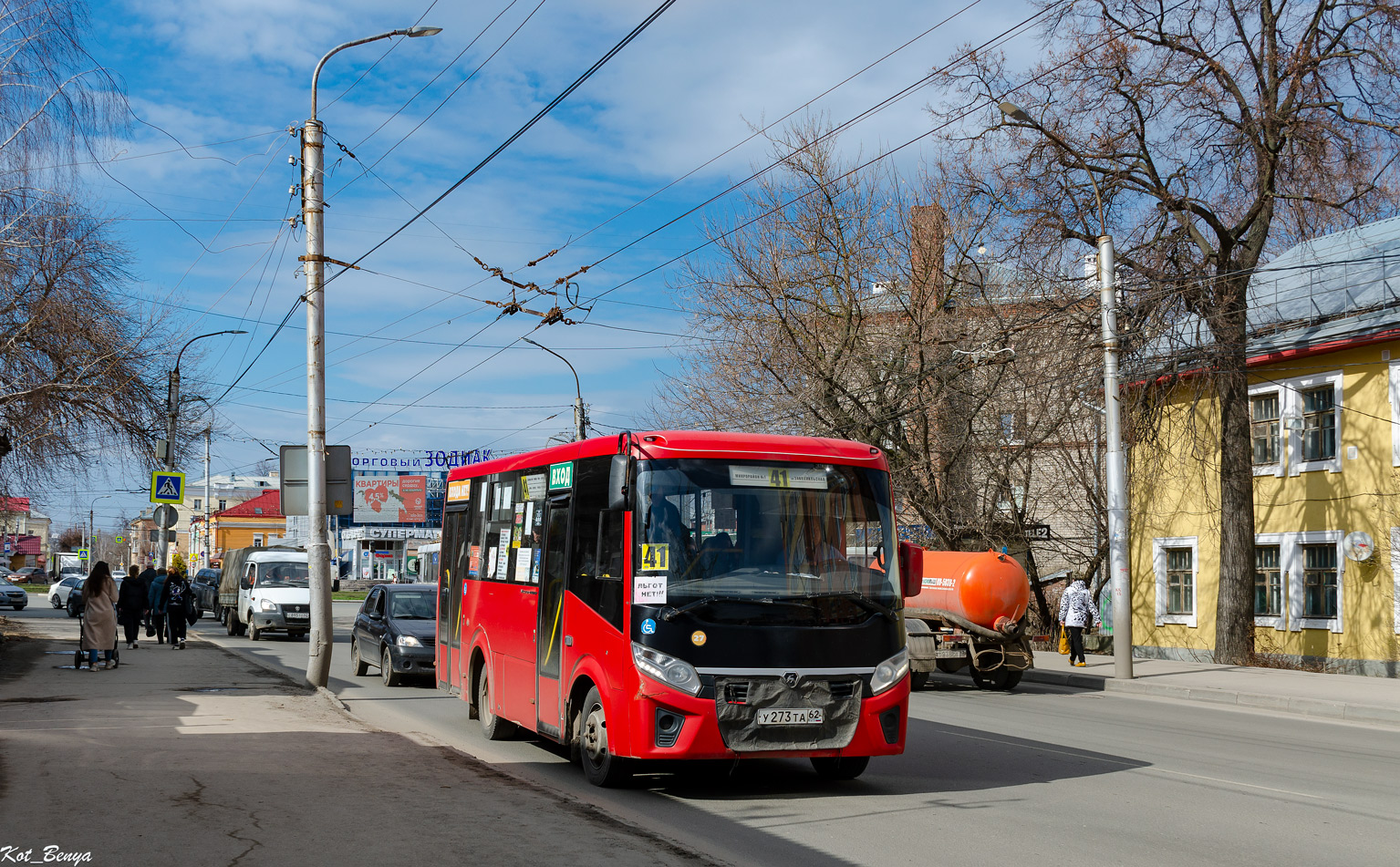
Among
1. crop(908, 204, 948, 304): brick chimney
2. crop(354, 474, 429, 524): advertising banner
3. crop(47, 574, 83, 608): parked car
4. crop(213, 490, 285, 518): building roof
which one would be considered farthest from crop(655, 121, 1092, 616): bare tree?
crop(213, 490, 285, 518): building roof

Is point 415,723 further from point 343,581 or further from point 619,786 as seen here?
point 343,581

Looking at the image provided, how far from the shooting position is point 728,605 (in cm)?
884

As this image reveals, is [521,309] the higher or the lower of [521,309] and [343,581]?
the higher

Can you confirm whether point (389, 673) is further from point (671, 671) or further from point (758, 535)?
point (758, 535)

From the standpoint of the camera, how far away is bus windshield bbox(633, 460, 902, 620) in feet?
29.3

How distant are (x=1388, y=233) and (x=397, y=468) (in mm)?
68191

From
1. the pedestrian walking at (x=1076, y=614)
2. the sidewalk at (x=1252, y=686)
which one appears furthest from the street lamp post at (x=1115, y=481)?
the pedestrian walking at (x=1076, y=614)

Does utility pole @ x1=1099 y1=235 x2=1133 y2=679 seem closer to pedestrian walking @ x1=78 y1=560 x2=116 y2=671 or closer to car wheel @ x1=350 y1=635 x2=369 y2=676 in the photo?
car wheel @ x1=350 y1=635 x2=369 y2=676

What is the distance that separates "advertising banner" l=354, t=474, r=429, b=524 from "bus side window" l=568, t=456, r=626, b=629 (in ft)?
253

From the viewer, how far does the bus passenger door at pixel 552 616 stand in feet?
33.3

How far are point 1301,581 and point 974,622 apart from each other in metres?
9.07

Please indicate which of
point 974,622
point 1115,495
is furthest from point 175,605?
point 1115,495

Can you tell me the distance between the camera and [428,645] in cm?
1752

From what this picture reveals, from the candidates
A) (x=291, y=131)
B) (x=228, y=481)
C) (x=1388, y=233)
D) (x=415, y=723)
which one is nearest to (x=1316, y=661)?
(x=1388, y=233)
